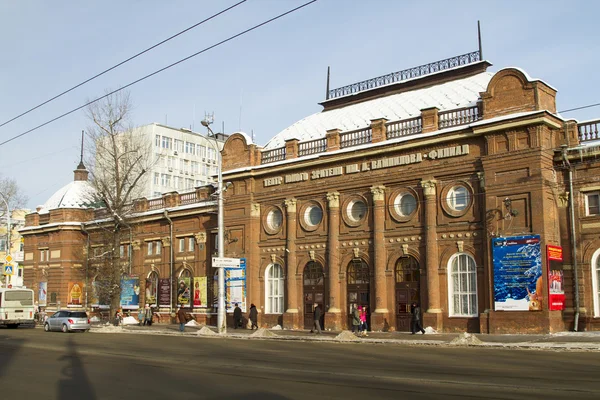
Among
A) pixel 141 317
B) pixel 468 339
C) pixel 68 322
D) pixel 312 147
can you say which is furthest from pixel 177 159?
pixel 468 339

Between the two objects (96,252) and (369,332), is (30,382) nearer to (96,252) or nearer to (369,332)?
(369,332)

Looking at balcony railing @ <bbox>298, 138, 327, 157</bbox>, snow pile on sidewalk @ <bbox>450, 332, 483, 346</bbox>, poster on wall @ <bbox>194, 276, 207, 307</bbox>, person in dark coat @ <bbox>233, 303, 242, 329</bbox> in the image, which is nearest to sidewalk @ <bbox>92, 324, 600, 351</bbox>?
snow pile on sidewalk @ <bbox>450, 332, 483, 346</bbox>

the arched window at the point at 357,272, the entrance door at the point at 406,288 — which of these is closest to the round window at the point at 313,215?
the arched window at the point at 357,272

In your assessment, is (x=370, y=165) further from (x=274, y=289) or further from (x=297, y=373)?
(x=297, y=373)

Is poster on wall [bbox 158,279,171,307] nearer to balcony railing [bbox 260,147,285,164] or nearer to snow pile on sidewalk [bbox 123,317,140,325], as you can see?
snow pile on sidewalk [bbox 123,317,140,325]

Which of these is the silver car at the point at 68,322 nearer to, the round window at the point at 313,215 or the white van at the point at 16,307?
the white van at the point at 16,307

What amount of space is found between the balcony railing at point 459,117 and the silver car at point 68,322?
910 inches

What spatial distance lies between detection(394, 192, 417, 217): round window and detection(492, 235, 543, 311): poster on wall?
5052 millimetres

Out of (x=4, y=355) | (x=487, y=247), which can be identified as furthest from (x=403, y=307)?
(x=4, y=355)

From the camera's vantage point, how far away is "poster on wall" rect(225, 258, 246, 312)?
128ft

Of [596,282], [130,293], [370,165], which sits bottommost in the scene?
[130,293]

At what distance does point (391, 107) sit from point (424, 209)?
8.17 m

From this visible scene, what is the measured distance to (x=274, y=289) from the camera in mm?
38469

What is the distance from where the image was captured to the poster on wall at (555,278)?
89.2 feet
